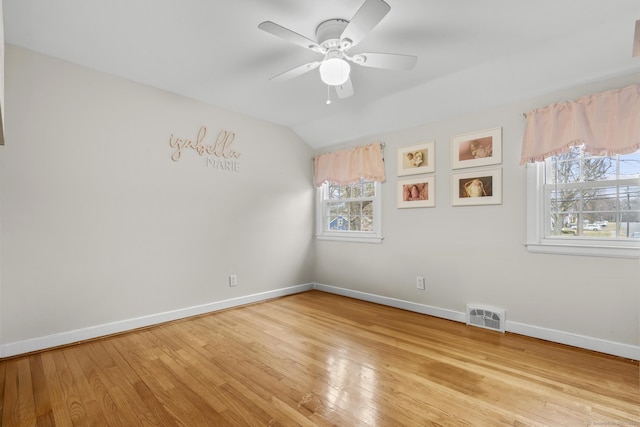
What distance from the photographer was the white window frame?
8.18 feet

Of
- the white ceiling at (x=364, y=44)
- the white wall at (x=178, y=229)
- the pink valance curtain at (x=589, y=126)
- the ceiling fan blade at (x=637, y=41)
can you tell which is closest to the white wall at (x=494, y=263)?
the white wall at (x=178, y=229)

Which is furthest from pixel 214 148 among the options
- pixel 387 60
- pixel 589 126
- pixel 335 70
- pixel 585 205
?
pixel 585 205

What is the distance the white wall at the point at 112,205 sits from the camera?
2412 millimetres

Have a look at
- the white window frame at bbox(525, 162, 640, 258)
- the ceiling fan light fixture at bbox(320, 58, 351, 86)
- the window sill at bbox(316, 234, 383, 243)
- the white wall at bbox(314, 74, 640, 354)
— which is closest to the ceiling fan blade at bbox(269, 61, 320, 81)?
the ceiling fan light fixture at bbox(320, 58, 351, 86)

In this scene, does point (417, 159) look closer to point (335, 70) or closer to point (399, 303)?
point (399, 303)

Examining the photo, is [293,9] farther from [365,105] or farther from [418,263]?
[418,263]

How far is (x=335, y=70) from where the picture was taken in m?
2.07

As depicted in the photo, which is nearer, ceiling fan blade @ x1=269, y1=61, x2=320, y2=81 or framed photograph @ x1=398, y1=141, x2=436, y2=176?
ceiling fan blade @ x1=269, y1=61, x2=320, y2=81

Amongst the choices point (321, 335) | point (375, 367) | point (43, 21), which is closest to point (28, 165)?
point (43, 21)

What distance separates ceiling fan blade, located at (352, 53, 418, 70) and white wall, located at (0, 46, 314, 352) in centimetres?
213

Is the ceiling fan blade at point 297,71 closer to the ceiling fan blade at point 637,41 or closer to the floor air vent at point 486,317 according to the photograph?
the ceiling fan blade at point 637,41

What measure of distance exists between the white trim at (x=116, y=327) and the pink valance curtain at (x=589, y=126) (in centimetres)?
344

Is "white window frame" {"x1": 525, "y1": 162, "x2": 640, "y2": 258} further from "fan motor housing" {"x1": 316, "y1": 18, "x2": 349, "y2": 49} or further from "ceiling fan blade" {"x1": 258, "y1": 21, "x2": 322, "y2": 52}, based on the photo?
"ceiling fan blade" {"x1": 258, "y1": 21, "x2": 322, "y2": 52}

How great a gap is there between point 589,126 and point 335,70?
84.6 inches
